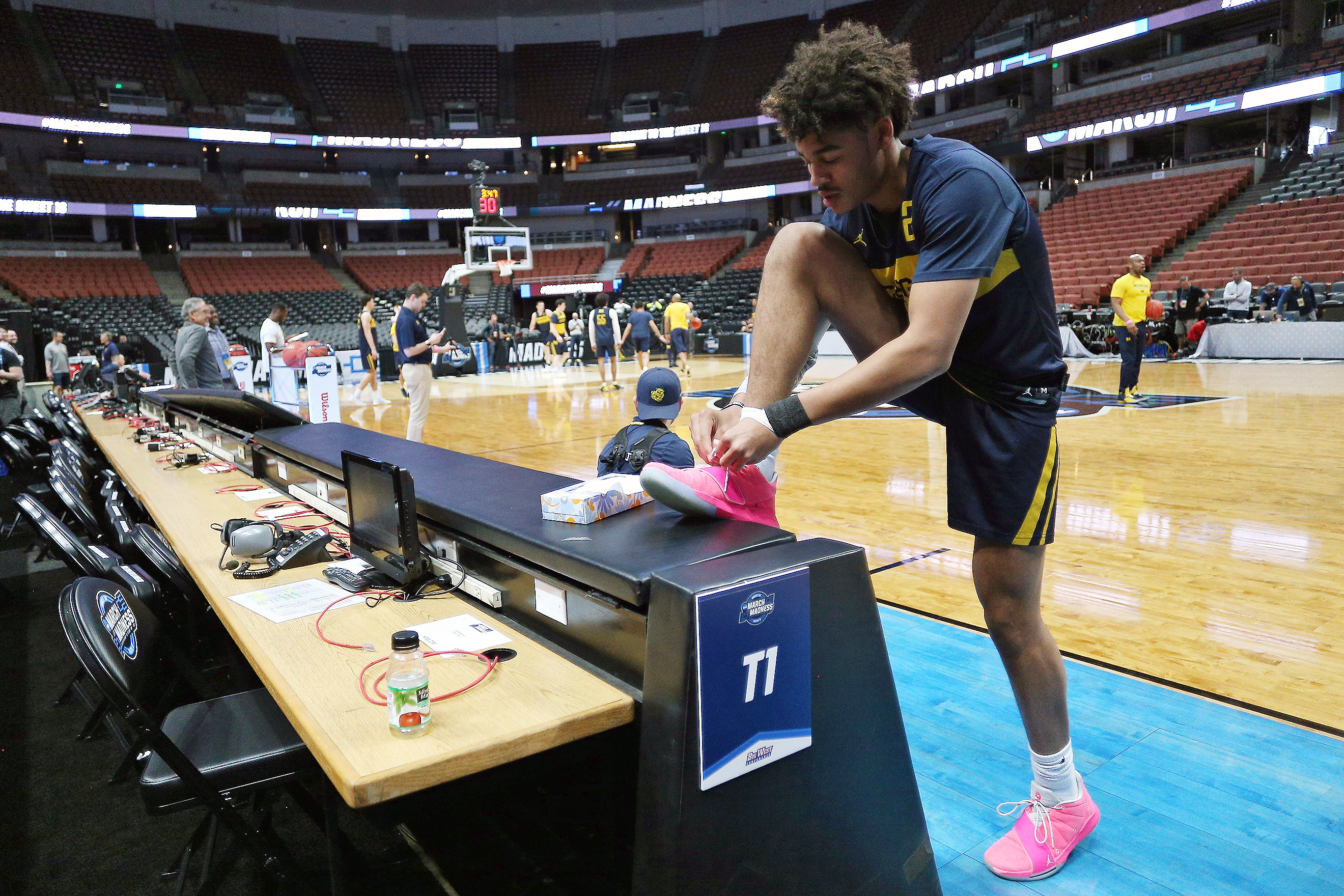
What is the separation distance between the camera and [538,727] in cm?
118

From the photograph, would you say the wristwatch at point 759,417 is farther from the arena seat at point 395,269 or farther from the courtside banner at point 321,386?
the arena seat at point 395,269

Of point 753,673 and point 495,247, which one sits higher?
point 495,247

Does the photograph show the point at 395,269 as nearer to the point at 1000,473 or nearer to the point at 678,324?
the point at 678,324

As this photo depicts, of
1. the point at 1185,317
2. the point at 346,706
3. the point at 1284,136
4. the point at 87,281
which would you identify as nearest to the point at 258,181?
the point at 87,281

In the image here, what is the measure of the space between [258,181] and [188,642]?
29928 mm

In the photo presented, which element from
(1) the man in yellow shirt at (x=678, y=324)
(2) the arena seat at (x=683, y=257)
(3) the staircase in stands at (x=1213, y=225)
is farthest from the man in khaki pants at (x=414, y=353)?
(2) the arena seat at (x=683, y=257)

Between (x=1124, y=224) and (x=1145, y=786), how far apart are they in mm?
18687

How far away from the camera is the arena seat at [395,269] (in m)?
28.4

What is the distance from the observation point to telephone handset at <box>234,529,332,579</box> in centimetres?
204

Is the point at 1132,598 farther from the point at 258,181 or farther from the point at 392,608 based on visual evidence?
the point at 258,181

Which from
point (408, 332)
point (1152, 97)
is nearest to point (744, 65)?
point (1152, 97)

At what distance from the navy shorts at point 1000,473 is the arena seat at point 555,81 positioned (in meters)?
32.4

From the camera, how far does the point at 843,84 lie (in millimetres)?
1287

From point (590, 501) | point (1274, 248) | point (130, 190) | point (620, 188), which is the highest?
point (620, 188)
